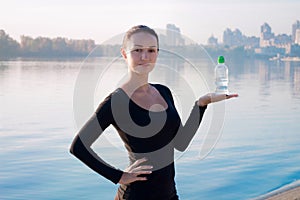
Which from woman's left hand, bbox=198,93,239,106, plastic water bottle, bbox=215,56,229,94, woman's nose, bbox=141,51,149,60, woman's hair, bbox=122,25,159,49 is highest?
woman's hair, bbox=122,25,159,49

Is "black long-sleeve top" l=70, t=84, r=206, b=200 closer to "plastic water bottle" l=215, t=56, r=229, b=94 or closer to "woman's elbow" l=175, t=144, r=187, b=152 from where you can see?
"woman's elbow" l=175, t=144, r=187, b=152

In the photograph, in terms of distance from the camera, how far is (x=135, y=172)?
8.79ft

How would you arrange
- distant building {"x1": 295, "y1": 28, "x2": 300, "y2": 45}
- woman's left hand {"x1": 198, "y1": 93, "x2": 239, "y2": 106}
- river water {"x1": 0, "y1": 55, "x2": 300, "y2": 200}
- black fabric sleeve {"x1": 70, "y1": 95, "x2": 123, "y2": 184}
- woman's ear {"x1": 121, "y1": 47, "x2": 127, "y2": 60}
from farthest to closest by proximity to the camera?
Result: distant building {"x1": 295, "y1": 28, "x2": 300, "y2": 45} < river water {"x1": 0, "y1": 55, "x2": 300, "y2": 200} < woman's left hand {"x1": 198, "y1": 93, "x2": 239, "y2": 106} < woman's ear {"x1": 121, "y1": 47, "x2": 127, "y2": 60} < black fabric sleeve {"x1": 70, "y1": 95, "x2": 123, "y2": 184}

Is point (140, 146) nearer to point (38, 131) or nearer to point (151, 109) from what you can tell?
point (151, 109)

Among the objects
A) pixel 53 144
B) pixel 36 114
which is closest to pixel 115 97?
pixel 53 144

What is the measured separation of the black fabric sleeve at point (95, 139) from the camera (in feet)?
8.54

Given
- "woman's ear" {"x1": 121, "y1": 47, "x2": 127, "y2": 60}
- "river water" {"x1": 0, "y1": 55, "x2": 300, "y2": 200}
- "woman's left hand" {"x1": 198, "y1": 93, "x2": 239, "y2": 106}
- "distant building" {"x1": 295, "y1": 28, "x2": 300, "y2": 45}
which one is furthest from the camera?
"distant building" {"x1": 295, "y1": 28, "x2": 300, "y2": 45}

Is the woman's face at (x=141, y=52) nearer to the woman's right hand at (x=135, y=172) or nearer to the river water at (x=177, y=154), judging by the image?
the river water at (x=177, y=154)

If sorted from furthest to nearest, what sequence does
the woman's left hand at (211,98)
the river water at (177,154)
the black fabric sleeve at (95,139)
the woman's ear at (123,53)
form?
the river water at (177,154) < the woman's left hand at (211,98) < the woman's ear at (123,53) < the black fabric sleeve at (95,139)

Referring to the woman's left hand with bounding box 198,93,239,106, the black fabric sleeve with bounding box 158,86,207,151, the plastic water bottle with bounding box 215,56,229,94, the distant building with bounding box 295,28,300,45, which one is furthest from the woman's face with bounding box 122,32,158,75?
the distant building with bounding box 295,28,300,45

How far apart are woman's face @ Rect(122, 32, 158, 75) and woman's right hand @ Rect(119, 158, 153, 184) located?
0.46m

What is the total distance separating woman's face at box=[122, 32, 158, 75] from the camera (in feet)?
8.66

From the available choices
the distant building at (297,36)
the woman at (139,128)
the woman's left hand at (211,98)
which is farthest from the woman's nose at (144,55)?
the distant building at (297,36)

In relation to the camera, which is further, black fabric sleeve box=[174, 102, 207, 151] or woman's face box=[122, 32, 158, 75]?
black fabric sleeve box=[174, 102, 207, 151]
